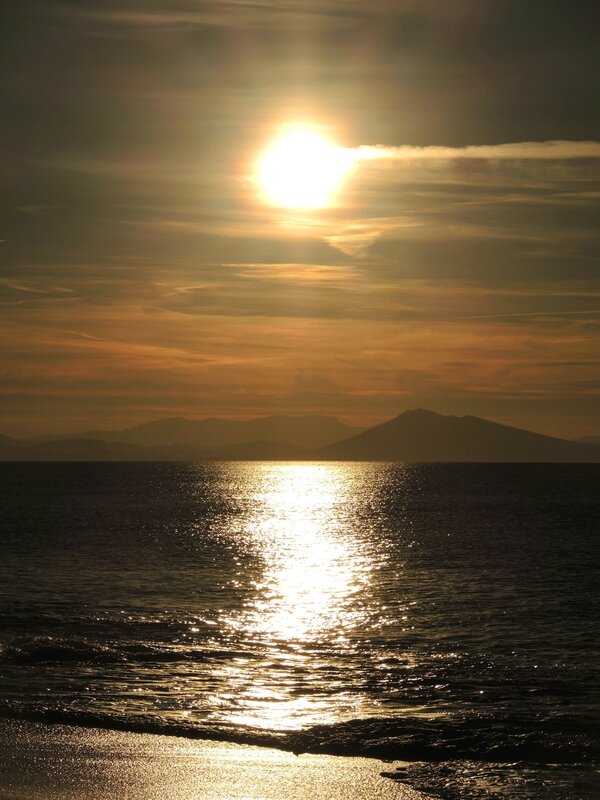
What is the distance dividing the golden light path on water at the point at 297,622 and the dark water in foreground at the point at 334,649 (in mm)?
141

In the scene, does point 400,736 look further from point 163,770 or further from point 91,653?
point 91,653

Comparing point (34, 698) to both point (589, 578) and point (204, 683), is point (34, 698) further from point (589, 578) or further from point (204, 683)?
point (589, 578)

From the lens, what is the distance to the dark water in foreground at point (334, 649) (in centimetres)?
2223

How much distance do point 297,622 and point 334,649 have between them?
7.02m

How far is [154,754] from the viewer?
64.0 feet

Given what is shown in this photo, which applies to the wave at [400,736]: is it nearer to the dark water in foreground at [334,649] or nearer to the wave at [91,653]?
the dark water in foreground at [334,649]

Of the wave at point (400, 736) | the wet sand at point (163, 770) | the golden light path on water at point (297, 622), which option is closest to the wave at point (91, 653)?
the golden light path on water at point (297, 622)

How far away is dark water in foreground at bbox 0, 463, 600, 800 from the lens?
22.2m

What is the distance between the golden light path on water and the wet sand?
342cm

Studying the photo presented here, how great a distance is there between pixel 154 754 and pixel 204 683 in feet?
28.9

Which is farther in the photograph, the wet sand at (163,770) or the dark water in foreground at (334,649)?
the dark water in foreground at (334,649)

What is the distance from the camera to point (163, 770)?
716 inches

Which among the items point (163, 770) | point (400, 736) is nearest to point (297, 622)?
point (400, 736)

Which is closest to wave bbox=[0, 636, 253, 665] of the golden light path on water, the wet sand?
the golden light path on water
